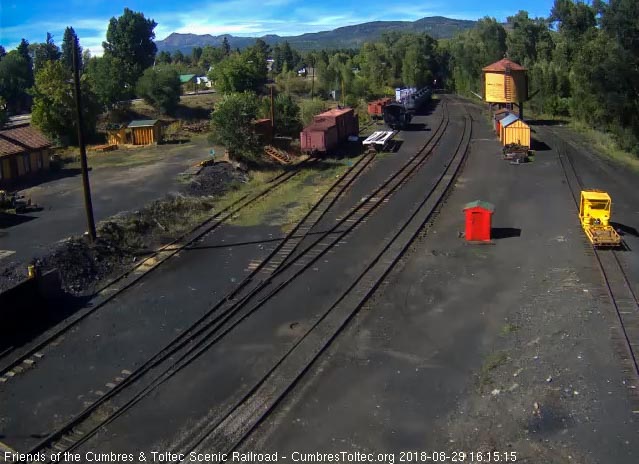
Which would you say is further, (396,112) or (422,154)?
(396,112)

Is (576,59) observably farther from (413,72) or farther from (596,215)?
(413,72)

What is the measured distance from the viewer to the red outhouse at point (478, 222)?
62.4ft

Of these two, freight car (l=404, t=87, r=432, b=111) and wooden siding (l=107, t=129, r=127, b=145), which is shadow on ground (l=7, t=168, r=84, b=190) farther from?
freight car (l=404, t=87, r=432, b=111)

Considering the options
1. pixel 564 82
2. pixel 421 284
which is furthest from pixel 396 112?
pixel 421 284

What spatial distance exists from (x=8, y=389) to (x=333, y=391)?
20.0ft

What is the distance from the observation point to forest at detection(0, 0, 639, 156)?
116 ft

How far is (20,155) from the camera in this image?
99.1 ft

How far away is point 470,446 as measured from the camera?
9352 millimetres

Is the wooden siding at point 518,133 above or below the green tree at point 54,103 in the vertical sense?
below

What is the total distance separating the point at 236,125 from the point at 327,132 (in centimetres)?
567

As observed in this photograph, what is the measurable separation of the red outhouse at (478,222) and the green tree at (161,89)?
4052 centimetres

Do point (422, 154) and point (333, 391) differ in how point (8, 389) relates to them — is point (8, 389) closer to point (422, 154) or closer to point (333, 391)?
point (333, 391)

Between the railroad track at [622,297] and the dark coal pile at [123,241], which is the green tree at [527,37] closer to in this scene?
the dark coal pile at [123,241]
